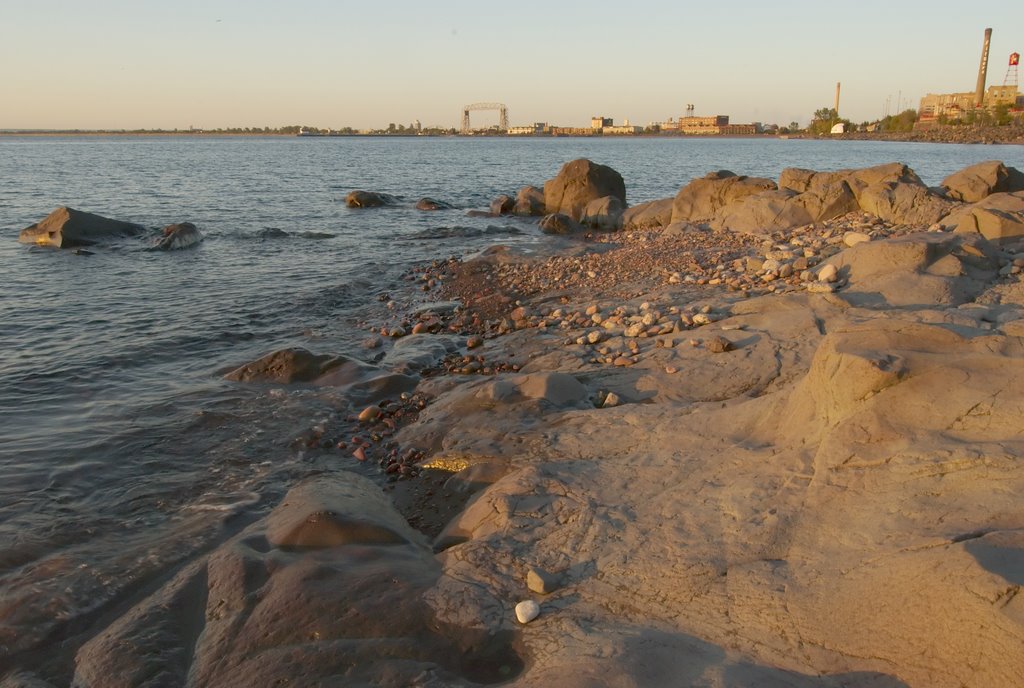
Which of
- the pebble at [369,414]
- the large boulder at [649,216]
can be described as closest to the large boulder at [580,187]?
the large boulder at [649,216]

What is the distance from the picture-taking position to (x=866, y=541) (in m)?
4.41

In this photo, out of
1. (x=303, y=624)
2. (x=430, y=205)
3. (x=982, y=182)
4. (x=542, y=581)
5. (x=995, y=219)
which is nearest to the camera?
(x=303, y=624)

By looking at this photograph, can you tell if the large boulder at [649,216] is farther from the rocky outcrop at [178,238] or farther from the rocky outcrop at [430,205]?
the rocky outcrop at [178,238]

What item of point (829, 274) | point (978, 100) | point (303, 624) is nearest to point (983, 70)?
point (978, 100)

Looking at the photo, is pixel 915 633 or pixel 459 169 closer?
pixel 915 633

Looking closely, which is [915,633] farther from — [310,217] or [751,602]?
[310,217]

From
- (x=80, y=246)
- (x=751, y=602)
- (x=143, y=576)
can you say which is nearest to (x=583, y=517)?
(x=751, y=602)

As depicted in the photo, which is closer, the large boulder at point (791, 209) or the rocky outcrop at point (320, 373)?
the rocky outcrop at point (320, 373)

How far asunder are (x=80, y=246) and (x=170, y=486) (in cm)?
1802

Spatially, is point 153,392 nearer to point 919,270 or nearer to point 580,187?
point 919,270

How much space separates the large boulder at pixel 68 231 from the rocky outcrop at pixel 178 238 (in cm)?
194

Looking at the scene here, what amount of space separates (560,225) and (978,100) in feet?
414

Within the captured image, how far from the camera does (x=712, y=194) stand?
22609 mm

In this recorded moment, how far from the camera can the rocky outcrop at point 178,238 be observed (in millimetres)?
21844
